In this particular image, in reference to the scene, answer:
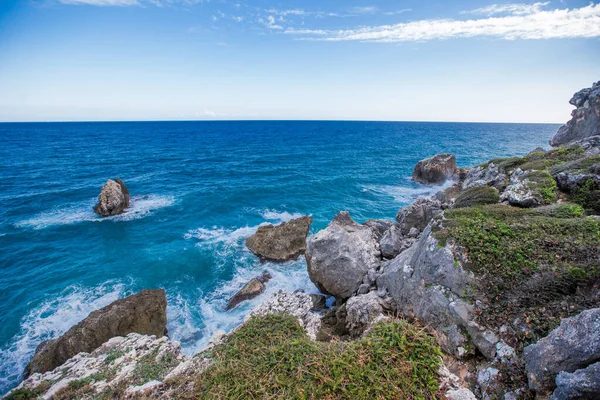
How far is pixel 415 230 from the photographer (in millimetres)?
20594

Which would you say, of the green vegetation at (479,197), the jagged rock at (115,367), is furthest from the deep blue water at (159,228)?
the green vegetation at (479,197)

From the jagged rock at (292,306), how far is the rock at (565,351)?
7.98 metres

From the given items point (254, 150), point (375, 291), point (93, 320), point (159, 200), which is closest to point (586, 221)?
point (375, 291)

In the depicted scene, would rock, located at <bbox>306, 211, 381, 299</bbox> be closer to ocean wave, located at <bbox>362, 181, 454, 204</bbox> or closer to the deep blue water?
the deep blue water

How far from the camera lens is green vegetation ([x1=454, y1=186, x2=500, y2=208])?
1712cm

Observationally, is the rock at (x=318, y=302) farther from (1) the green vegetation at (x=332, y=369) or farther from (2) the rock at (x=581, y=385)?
(2) the rock at (x=581, y=385)

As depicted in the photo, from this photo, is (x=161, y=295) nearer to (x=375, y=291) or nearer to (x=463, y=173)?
(x=375, y=291)

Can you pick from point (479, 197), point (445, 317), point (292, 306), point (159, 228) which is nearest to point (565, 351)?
point (445, 317)

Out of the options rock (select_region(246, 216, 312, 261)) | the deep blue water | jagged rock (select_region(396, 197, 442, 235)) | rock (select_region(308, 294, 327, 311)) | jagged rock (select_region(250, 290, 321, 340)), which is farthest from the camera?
rock (select_region(246, 216, 312, 261))

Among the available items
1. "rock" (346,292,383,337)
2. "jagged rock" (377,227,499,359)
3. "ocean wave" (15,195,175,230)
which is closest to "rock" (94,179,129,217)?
"ocean wave" (15,195,175,230)

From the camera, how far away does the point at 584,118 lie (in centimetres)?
4203

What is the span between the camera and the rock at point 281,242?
81.5ft

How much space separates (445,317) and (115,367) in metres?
12.7

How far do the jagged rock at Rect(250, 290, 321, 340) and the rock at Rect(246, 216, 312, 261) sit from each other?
24.9 feet
